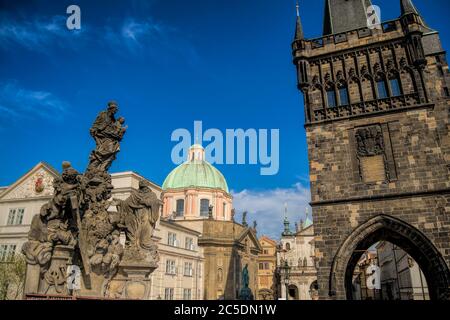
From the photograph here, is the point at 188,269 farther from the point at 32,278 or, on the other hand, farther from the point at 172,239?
the point at 32,278

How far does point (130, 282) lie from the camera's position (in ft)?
21.1

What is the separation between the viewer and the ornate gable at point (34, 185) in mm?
28281

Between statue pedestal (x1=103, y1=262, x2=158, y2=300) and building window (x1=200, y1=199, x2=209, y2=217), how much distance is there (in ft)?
143

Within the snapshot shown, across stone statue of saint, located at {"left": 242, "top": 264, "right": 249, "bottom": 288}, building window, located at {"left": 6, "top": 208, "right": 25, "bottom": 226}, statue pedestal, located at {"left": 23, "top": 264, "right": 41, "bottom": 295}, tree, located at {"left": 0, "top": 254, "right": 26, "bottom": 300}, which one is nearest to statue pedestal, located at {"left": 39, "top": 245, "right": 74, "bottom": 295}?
statue pedestal, located at {"left": 23, "top": 264, "right": 41, "bottom": 295}

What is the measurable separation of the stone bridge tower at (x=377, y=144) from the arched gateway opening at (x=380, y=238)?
1.8 inches

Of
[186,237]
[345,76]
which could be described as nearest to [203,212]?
[186,237]

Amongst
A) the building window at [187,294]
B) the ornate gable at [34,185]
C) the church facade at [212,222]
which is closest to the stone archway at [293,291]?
the church facade at [212,222]

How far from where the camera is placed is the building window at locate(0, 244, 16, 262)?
83.4 feet

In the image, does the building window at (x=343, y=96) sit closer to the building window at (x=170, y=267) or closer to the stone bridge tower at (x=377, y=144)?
the stone bridge tower at (x=377, y=144)

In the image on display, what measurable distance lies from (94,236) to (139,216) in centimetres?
90

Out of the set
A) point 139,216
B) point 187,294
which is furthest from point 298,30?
point 187,294

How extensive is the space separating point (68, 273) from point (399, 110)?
61.7 ft

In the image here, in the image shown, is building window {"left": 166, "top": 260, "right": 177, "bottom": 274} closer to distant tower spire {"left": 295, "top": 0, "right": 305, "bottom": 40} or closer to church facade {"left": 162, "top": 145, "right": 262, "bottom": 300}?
church facade {"left": 162, "top": 145, "right": 262, "bottom": 300}

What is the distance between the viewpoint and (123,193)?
26.9m
